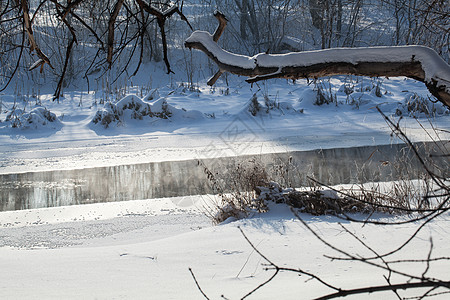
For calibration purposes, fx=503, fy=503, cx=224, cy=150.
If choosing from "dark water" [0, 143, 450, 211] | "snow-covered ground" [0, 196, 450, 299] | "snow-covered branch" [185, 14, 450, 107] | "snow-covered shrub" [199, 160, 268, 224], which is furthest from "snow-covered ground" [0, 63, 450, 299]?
"snow-covered branch" [185, 14, 450, 107]

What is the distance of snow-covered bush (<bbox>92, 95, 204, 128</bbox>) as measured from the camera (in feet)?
39.0

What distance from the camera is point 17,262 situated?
10.7 ft

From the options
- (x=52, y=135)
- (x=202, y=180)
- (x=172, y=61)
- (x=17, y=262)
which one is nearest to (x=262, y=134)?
(x=202, y=180)

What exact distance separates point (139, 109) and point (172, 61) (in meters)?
8.87

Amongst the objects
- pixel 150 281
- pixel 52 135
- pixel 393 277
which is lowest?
pixel 52 135

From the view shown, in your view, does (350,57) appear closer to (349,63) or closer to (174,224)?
(349,63)

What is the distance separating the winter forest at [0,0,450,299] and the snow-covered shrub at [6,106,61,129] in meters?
0.04

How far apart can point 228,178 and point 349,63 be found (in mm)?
4281

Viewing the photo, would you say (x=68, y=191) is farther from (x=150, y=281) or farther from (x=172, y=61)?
(x=172, y=61)

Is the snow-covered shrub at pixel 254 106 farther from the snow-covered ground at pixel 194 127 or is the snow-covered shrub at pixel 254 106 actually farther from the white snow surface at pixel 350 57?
the white snow surface at pixel 350 57

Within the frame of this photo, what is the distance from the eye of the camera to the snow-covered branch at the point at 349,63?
1911 mm

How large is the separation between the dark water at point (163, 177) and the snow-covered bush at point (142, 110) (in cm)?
388

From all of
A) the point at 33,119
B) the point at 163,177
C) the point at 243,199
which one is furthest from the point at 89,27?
the point at 33,119

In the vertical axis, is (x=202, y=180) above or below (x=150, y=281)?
below
